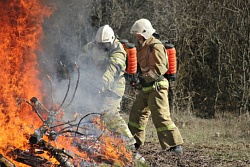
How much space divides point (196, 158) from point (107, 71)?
1765 mm

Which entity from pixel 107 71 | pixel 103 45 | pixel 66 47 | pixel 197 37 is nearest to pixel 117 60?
pixel 107 71

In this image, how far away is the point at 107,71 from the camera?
7.25 m

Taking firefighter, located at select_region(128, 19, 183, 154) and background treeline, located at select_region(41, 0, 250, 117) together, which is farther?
background treeline, located at select_region(41, 0, 250, 117)

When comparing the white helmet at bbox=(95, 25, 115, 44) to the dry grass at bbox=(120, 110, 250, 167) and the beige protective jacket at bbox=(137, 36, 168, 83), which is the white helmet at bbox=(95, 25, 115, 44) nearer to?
the beige protective jacket at bbox=(137, 36, 168, 83)

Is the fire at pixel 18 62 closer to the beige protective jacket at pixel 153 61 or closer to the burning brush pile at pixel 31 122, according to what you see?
the burning brush pile at pixel 31 122

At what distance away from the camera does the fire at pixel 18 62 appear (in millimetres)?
5871

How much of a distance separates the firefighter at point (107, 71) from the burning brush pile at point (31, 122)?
739 millimetres

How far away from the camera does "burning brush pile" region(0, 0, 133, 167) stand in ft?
18.2

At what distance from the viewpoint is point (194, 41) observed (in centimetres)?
1412

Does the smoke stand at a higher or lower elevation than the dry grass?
higher

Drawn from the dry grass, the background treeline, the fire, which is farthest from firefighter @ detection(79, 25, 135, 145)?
the background treeline

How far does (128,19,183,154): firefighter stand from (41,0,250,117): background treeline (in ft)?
15.2

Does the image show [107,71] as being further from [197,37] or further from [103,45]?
[197,37]

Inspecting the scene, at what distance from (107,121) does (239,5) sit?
7.45m
